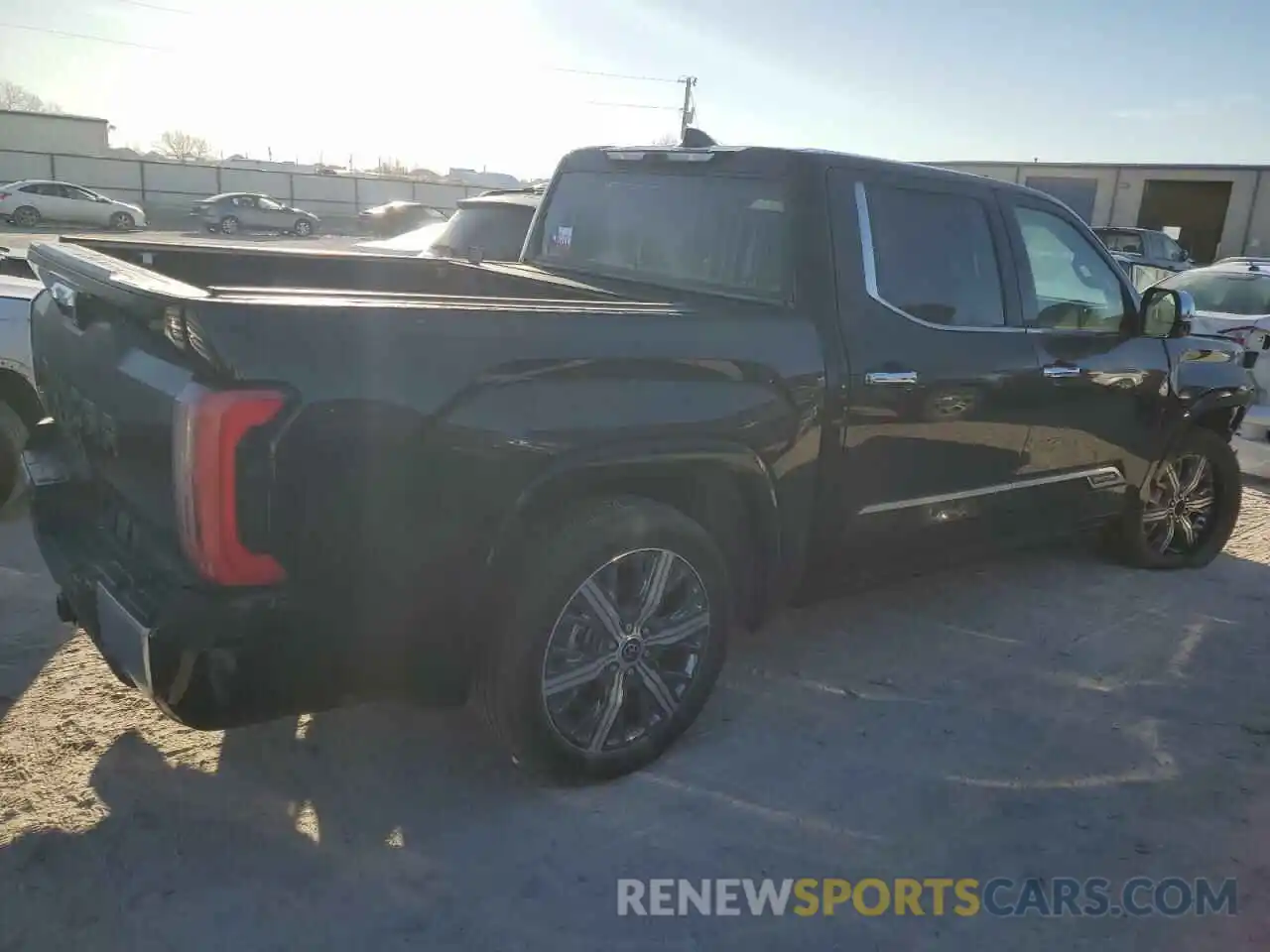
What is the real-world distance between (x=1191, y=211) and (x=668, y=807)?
37770 millimetres

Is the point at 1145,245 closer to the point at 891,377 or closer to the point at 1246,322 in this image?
the point at 1246,322

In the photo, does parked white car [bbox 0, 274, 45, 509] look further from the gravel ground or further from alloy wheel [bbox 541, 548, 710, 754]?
alloy wheel [bbox 541, 548, 710, 754]

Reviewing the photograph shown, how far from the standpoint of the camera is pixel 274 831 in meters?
2.82

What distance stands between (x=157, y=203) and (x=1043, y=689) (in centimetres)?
4174

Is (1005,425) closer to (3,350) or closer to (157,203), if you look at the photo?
(3,350)

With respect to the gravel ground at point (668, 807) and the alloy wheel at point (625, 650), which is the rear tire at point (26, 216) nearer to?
the gravel ground at point (668, 807)

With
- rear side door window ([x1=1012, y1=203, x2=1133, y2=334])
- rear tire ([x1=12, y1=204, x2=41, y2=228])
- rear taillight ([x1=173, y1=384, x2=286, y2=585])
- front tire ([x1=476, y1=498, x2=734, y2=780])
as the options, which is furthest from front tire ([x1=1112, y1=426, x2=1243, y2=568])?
rear tire ([x1=12, y1=204, x2=41, y2=228])

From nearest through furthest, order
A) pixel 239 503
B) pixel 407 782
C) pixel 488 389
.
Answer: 1. pixel 239 503
2. pixel 488 389
3. pixel 407 782

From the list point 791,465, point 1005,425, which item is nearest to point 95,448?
point 791,465

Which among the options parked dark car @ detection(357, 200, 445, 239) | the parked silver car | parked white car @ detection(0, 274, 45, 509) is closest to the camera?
parked white car @ detection(0, 274, 45, 509)

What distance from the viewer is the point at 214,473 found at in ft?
7.27

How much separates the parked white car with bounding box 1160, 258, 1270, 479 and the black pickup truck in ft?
9.74

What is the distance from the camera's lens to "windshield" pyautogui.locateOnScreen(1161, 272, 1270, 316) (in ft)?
26.3

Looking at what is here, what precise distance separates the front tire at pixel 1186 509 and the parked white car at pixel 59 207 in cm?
3231
